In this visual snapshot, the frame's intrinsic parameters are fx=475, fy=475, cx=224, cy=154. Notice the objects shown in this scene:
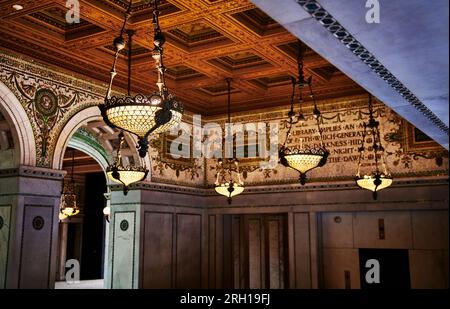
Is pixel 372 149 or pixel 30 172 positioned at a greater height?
pixel 372 149

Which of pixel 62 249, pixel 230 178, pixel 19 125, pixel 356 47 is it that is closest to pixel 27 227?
pixel 19 125

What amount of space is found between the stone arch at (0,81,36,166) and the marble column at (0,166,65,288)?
0.18 m

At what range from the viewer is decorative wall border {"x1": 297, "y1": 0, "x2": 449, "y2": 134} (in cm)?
238

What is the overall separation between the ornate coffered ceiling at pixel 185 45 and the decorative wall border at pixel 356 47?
2474mm

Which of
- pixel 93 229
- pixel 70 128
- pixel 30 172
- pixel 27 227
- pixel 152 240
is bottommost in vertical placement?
pixel 152 240

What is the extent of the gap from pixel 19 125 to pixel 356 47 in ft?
18.5

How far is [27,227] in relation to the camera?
697cm

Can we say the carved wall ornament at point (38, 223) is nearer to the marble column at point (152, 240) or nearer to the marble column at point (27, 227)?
the marble column at point (27, 227)

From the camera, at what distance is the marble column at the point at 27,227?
6.81m
